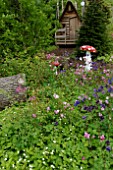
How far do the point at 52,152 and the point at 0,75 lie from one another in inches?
121

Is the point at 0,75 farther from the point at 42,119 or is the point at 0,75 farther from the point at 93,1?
the point at 93,1

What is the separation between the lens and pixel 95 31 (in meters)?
7.48

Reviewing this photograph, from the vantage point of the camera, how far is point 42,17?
20.1 ft

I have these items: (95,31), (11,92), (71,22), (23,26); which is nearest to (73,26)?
(71,22)

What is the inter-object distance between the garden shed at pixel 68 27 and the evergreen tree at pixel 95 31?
2.53 metres

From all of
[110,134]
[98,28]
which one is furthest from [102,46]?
[110,134]

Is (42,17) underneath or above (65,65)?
above

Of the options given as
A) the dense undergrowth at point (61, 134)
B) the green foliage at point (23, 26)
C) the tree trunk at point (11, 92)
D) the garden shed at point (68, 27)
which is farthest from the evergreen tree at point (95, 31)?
the dense undergrowth at point (61, 134)

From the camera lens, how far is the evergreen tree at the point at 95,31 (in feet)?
24.3

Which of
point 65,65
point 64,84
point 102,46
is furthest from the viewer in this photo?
point 102,46

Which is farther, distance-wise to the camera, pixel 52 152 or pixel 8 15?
pixel 8 15

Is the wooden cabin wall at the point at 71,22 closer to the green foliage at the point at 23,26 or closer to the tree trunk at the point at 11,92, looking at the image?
the green foliage at the point at 23,26

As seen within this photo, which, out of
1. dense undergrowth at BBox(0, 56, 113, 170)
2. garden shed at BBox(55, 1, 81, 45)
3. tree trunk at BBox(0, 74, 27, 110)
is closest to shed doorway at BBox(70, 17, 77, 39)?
A: garden shed at BBox(55, 1, 81, 45)

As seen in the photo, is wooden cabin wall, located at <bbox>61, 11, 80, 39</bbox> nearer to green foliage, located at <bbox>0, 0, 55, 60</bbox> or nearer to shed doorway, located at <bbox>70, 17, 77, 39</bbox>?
shed doorway, located at <bbox>70, 17, 77, 39</bbox>
